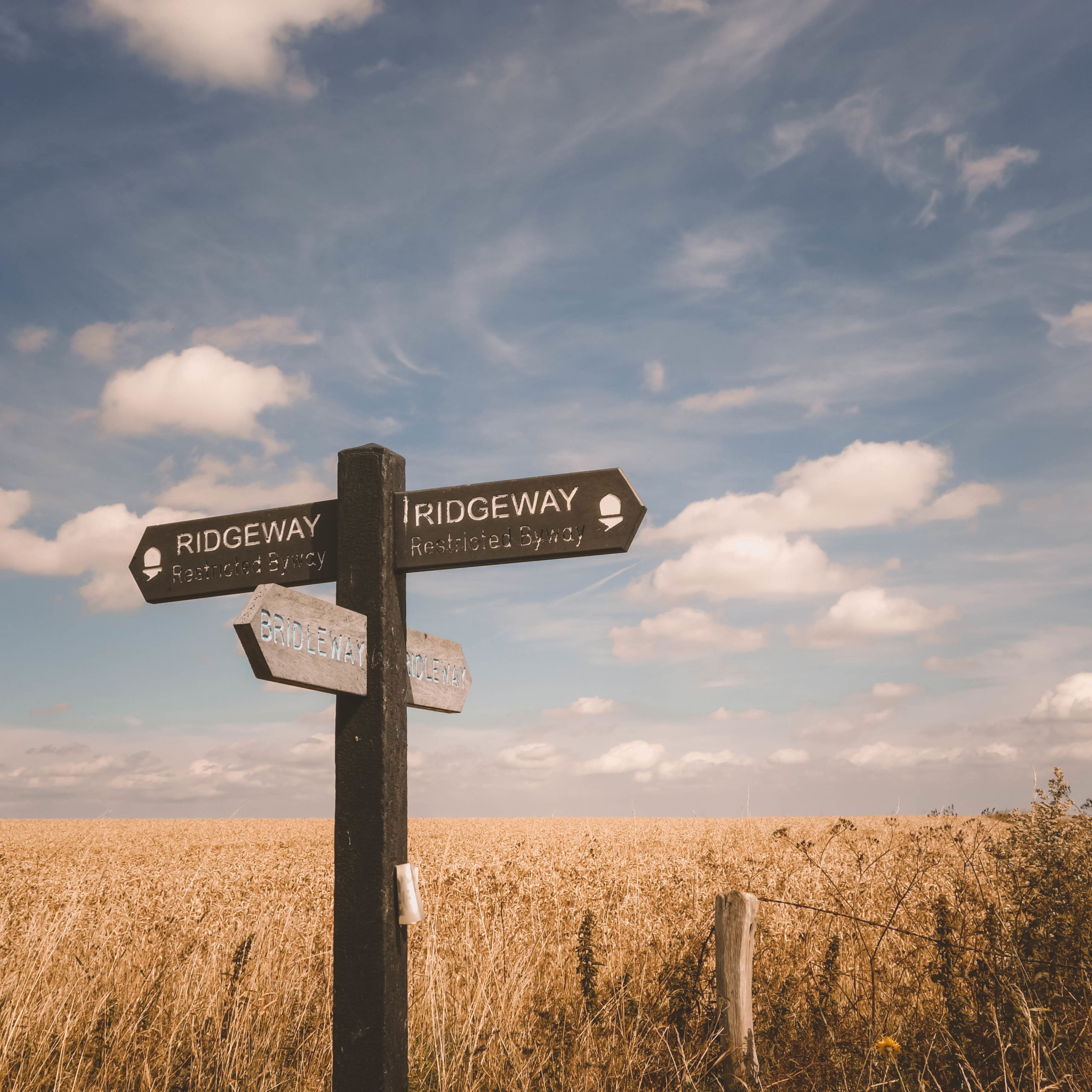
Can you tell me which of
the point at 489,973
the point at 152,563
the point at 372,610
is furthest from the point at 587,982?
the point at 152,563

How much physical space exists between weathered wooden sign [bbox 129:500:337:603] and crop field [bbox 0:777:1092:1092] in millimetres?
1786

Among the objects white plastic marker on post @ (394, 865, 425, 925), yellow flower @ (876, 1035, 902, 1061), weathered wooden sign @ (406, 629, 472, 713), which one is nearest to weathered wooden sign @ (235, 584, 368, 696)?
weathered wooden sign @ (406, 629, 472, 713)

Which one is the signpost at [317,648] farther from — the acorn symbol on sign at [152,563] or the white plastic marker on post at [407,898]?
the acorn symbol on sign at [152,563]

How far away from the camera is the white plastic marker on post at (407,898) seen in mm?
3066

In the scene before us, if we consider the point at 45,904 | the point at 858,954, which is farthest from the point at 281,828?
the point at 858,954

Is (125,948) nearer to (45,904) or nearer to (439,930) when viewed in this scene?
(439,930)

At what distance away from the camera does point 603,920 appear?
228 inches

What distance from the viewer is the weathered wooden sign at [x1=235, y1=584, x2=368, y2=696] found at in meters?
2.62

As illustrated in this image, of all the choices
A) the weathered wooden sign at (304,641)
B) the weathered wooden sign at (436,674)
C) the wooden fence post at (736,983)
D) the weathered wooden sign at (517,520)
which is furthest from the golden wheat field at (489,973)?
the weathered wooden sign at (517,520)

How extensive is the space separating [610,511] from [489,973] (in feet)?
8.18

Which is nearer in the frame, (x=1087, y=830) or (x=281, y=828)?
(x=1087, y=830)

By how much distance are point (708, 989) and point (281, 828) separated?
100.0 feet

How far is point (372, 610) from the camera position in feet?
10.8

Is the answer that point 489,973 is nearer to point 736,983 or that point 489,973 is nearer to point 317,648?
point 736,983
